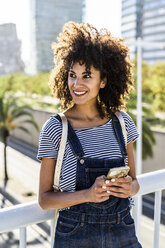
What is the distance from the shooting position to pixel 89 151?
56.3 inches

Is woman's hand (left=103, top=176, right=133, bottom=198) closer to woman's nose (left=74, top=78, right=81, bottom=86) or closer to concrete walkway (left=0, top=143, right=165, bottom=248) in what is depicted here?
woman's nose (left=74, top=78, right=81, bottom=86)

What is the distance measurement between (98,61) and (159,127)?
58.0ft

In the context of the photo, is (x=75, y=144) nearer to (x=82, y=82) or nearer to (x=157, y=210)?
(x=82, y=82)

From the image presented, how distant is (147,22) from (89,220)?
344ft

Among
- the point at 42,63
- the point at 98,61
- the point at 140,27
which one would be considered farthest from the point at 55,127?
the point at 140,27

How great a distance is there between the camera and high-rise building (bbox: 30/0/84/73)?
51000 mm

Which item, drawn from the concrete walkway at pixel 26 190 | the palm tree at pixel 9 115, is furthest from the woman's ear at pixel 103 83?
the palm tree at pixel 9 115

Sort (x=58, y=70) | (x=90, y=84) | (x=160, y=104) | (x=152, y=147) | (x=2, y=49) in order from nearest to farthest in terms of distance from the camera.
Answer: (x=90, y=84)
(x=58, y=70)
(x=152, y=147)
(x=160, y=104)
(x=2, y=49)

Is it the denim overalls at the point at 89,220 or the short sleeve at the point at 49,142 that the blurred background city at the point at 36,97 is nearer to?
the short sleeve at the point at 49,142

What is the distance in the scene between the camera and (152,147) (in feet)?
55.9

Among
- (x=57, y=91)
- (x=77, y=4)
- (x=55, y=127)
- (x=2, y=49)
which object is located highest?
(x=77, y=4)

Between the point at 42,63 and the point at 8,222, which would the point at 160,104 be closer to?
the point at 8,222

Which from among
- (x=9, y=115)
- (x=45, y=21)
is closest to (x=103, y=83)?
(x=9, y=115)

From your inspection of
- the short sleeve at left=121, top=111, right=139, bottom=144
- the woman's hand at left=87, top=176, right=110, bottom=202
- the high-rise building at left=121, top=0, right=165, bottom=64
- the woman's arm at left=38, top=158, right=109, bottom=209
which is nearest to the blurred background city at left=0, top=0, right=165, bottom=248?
the short sleeve at left=121, top=111, right=139, bottom=144
